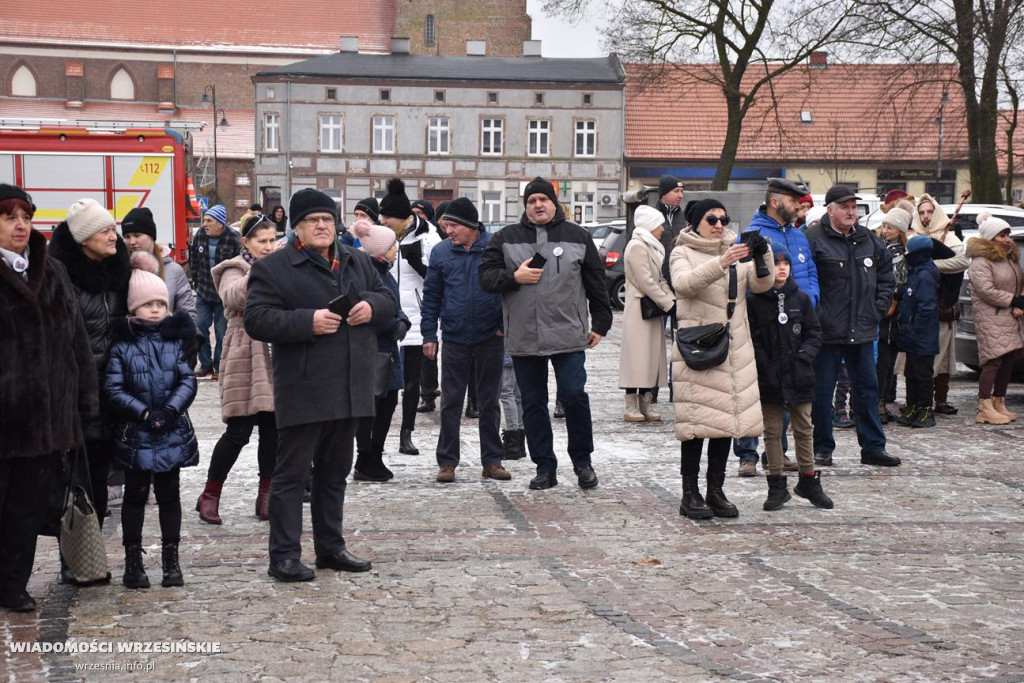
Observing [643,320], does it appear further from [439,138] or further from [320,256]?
[439,138]

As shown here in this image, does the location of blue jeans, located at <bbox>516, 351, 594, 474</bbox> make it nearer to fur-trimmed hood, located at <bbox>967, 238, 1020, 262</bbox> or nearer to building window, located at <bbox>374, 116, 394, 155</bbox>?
fur-trimmed hood, located at <bbox>967, 238, 1020, 262</bbox>

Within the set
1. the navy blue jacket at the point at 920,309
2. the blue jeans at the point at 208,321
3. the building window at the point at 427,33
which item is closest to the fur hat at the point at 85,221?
the navy blue jacket at the point at 920,309

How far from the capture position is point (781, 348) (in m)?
8.48

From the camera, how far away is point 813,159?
2355 inches

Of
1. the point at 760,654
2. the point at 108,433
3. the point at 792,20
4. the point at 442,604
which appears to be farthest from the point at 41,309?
the point at 792,20

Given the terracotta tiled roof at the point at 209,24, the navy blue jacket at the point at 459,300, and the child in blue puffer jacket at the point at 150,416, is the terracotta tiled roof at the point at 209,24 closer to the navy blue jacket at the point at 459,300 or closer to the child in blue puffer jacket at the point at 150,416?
the navy blue jacket at the point at 459,300

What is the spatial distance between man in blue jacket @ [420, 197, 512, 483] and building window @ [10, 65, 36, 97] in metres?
74.4

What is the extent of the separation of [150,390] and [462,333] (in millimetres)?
3200

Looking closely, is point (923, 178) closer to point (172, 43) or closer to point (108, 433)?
point (172, 43)

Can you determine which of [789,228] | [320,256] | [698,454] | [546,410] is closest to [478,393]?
[546,410]

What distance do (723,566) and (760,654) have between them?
1475mm

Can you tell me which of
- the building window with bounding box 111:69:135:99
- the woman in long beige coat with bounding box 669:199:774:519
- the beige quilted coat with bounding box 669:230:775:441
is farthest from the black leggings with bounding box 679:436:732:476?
the building window with bounding box 111:69:135:99

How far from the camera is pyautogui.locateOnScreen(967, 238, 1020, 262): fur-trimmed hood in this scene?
12547 millimetres

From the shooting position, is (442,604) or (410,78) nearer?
(442,604)
